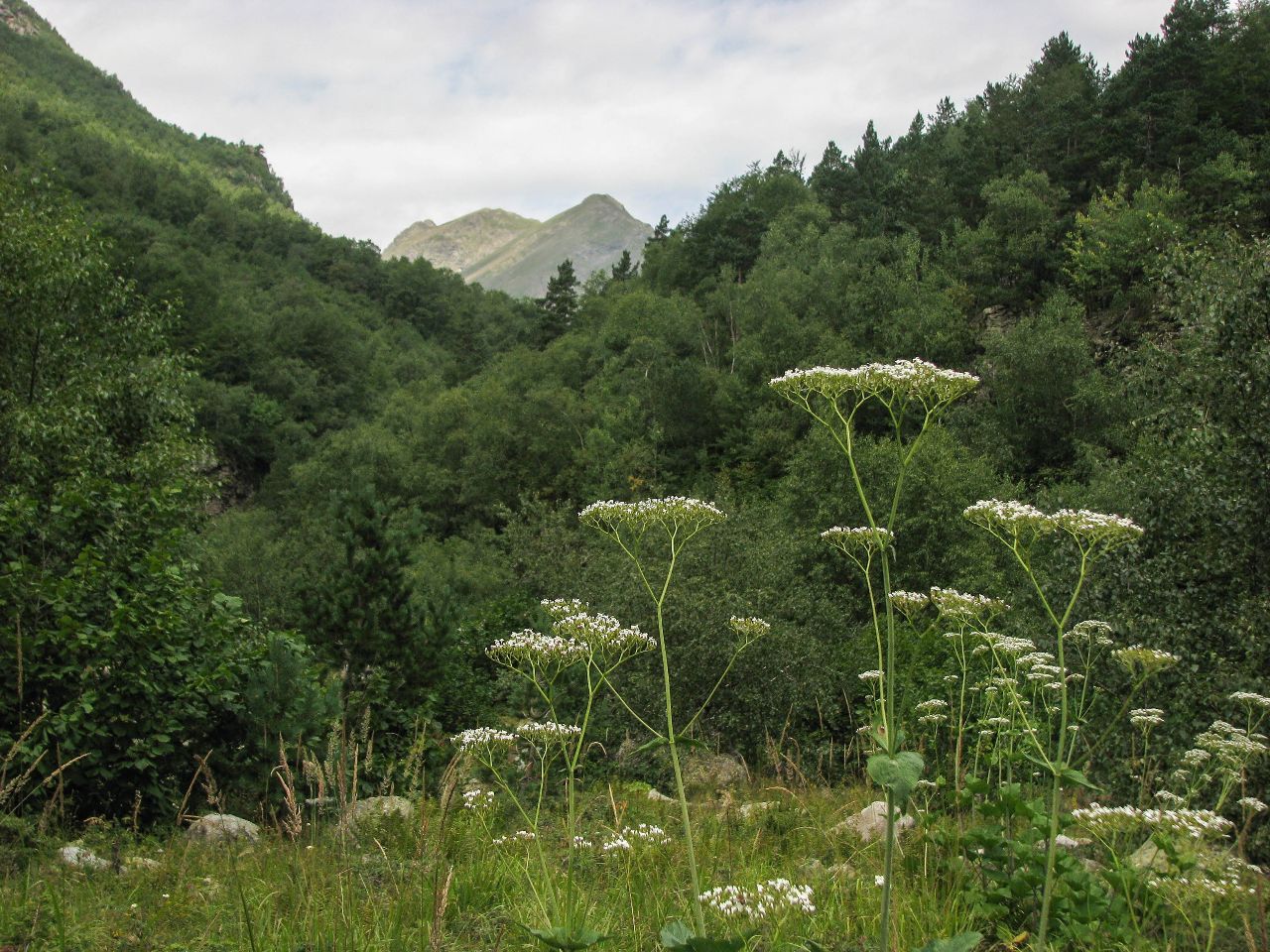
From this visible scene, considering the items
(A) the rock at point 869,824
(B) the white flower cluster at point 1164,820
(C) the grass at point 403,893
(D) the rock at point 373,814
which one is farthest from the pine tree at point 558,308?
(B) the white flower cluster at point 1164,820

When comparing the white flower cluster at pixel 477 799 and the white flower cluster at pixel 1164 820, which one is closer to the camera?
the white flower cluster at pixel 1164 820

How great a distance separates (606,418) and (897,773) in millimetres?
52658

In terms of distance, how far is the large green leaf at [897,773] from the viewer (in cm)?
233

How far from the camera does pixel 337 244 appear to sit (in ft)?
381

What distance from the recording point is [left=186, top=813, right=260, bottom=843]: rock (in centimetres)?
684

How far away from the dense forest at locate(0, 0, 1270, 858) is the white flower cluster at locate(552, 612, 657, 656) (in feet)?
11.4

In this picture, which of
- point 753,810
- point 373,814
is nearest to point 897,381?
point 753,810

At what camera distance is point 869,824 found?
6.02 m

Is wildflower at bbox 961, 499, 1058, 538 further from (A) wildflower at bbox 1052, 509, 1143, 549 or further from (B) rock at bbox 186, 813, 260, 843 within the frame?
(B) rock at bbox 186, 813, 260, 843

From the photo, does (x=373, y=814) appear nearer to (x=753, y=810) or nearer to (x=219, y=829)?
(x=219, y=829)

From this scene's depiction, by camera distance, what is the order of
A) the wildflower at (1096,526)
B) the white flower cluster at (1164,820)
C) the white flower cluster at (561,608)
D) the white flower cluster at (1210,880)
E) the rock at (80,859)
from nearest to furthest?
the white flower cluster at (1210,880) < the white flower cluster at (1164,820) < the wildflower at (1096,526) < the white flower cluster at (561,608) < the rock at (80,859)

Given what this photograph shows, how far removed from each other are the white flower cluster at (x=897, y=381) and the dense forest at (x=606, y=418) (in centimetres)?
377

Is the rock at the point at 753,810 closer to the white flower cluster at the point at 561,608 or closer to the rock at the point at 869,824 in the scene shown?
the rock at the point at 869,824

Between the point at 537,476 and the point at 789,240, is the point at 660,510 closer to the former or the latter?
the point at 537,476
